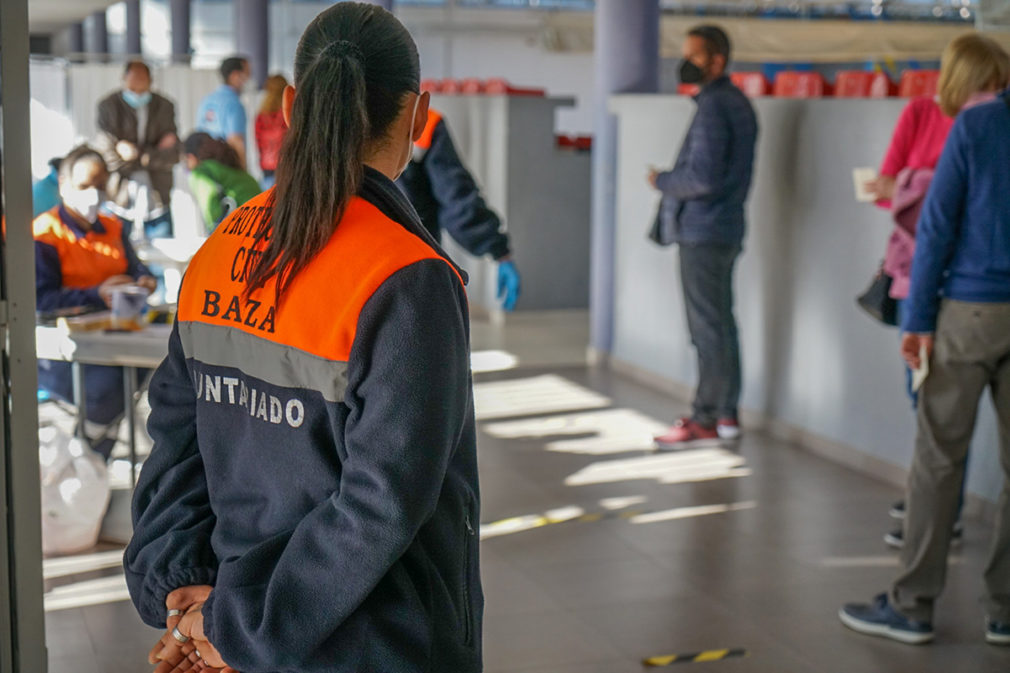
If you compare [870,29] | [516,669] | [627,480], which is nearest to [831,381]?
[627,480]

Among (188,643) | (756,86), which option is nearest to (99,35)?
(756,86)

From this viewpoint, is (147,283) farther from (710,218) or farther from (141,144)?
(141,144)

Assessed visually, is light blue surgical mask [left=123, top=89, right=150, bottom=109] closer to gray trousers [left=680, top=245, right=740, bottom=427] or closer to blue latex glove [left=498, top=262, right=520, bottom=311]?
gray trousers [left=680, top=245, right=740, bottom=427]

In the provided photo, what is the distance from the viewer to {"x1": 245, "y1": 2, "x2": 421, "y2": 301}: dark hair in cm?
144

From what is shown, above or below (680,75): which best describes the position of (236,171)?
below

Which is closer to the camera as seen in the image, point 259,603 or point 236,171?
point 259,603

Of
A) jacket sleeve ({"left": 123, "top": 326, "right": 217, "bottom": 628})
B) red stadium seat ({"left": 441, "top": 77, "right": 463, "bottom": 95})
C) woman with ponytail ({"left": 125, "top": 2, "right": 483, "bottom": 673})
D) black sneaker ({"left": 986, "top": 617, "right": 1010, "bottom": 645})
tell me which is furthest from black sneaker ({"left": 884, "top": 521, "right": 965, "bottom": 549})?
red stadium seat ({"left": 441, "top": 77, "right": 463, "bottom": 95})

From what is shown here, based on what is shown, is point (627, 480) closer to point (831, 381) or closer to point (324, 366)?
point (831, 381)

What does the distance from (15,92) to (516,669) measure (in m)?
1.91

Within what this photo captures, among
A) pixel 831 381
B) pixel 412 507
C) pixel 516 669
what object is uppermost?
pixel 412 507

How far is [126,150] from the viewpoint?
351 inches

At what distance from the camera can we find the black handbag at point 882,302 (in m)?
4.30

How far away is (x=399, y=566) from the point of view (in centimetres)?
144

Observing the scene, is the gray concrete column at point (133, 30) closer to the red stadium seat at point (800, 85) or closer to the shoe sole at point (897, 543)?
the red stadium seat at point (800, 85)
